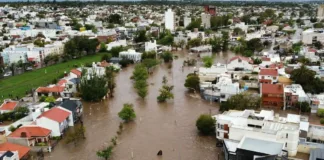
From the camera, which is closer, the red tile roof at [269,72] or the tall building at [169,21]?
the red tile roof at [269,72]

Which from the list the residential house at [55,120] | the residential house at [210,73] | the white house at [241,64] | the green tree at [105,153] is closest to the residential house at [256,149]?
the green tree at [105,153]

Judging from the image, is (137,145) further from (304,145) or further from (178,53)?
(178,53)

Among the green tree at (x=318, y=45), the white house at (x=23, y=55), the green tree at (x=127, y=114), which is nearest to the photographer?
the green tree at (x=127, y=114)

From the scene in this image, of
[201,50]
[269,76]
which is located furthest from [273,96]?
[201,50]

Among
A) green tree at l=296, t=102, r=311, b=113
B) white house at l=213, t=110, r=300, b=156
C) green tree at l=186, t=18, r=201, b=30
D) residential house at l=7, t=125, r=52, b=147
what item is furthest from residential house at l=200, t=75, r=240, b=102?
green tree at l=186, t=18, r=201, b=30

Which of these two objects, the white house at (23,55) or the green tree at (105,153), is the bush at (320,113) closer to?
the green tree at (105,153)
